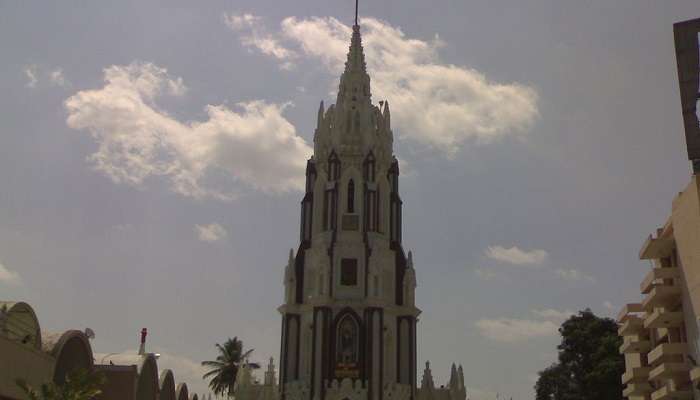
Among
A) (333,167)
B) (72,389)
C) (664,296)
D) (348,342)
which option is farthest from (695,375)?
(333,167)

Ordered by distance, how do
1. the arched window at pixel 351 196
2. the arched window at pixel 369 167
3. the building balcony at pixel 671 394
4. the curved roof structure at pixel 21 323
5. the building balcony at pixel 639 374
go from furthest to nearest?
the arched window at pixel 369 167
the arched window at pixel 351 196
the building balcony at pixel 639 374
the building balcony at pixel 671 394
the curved roof structure at pixel 21 323

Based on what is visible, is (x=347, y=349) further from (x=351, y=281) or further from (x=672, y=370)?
(x=672, y=370)

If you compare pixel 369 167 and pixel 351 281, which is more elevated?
pixel 369 167

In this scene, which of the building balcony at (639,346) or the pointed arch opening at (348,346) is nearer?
the building balcony at (639,346)

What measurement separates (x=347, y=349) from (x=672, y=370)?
31.1 metres

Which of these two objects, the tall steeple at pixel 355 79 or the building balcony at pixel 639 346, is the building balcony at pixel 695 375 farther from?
the tall steeple at pixel 355 79

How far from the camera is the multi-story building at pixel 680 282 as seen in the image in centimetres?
3700

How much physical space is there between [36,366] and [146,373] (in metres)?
16.1

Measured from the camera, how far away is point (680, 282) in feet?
130

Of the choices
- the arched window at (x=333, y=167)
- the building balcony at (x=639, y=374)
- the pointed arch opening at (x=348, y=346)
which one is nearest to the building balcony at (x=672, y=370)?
the building balcony at (x=639, y=374)

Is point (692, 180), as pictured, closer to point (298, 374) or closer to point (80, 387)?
point (80, 387)

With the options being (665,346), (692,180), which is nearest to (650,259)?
(665,346)

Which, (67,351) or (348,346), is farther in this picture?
(348,346)

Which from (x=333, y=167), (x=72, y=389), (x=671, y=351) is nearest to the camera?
(x=72, y=389)
